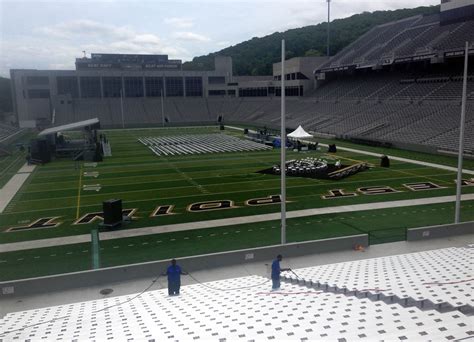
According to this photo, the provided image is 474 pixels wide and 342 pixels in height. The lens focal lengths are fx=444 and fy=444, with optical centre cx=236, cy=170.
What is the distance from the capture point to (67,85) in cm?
8619

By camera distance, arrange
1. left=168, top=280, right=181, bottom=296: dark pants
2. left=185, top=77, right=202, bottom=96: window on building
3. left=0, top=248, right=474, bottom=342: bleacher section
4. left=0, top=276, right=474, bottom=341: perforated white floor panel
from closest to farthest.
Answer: left=0, top=276, right=474, bottom=341: perforated white floor panel < left=0, top=248, right=474, bottom=342: bleacher section < left=168, top=280, right=181, bottom=296: dark pants < left=185, top=77, right=202, bottom=96: window on building

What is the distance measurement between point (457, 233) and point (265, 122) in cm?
5834

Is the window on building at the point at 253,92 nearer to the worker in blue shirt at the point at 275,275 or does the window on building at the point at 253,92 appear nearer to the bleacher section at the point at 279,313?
the bleacher section at the point at 279,313

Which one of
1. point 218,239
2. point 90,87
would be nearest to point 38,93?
point 90,87

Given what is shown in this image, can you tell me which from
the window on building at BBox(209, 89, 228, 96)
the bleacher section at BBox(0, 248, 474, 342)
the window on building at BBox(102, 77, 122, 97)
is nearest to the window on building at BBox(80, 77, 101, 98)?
the window on building at BBox(102, 77, 122, 97)

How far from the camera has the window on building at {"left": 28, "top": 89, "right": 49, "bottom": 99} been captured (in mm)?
83938

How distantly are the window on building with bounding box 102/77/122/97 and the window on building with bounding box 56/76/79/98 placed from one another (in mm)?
5483

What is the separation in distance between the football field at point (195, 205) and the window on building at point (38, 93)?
179 ft

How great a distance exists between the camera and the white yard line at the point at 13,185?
23.7m

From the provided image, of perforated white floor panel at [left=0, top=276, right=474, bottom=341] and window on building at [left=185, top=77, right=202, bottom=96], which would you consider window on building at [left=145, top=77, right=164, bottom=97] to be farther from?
perforated white floor panel at [left=0, top=276, right=474, bottom=341]

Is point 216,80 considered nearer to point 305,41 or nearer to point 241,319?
point 305,41

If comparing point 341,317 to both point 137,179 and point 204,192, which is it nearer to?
point 204,192

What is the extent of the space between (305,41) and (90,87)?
56054 mm

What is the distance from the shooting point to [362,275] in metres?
11.5
